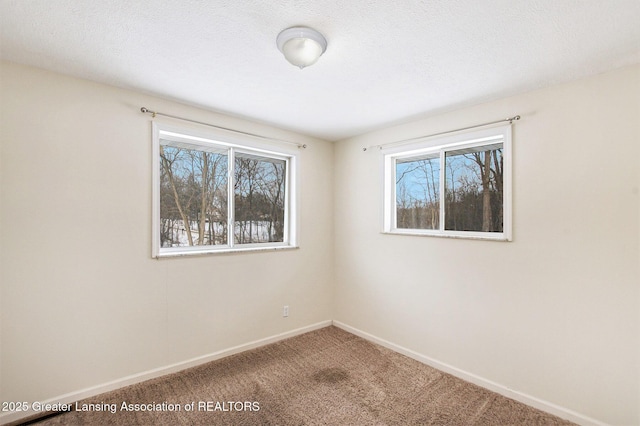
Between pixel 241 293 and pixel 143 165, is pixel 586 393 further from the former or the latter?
pixel 143 165

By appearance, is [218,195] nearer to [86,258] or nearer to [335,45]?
[86,258]

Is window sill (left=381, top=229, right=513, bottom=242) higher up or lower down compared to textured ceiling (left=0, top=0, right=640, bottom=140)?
lower down

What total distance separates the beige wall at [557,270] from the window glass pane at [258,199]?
159 centimetres

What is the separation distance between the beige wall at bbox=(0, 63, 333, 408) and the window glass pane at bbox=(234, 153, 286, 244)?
437 mm

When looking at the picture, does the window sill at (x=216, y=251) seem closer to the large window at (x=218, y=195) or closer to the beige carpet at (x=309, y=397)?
the large window at (x=218, y=195)

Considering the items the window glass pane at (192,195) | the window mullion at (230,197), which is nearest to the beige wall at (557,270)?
the window mullion at (230,197)

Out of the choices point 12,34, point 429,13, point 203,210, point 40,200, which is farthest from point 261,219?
point 429,13

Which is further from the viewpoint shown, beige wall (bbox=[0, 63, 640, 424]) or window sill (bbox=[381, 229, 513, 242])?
window sill (bbox=[381, 229, 513, 242])

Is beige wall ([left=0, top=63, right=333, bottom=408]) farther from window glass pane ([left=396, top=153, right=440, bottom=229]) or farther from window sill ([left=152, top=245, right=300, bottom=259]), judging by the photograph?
window glass pane ([left=396, top=153, right=440, bottom=229])

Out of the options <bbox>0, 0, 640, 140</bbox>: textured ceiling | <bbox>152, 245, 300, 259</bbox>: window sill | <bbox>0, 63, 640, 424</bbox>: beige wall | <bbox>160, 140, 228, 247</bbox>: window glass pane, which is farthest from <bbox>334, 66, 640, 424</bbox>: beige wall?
<bbox>160, 140, 228, 247</bbox>: window glass pane

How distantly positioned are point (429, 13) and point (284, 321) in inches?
123

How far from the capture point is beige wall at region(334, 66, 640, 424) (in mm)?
1942

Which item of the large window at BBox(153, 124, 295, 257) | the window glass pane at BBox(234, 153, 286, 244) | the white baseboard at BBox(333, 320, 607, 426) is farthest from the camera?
the window glass pane at BBox(234, 153, 286, 244)

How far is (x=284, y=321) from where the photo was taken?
136 inches
